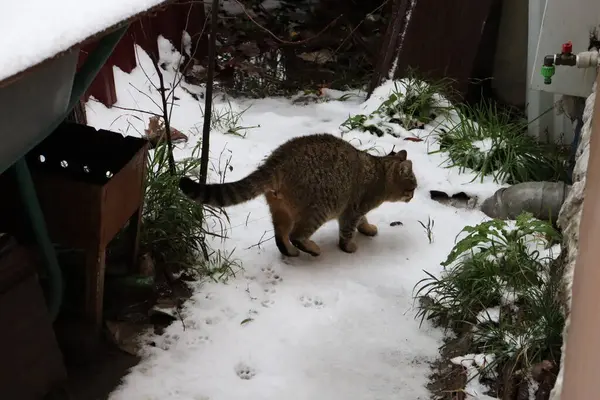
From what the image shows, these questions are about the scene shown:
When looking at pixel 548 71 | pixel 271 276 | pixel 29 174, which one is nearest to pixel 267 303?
pixel 271 276

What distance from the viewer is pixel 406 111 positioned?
457 centimetres

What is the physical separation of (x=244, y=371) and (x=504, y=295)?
3.65ft

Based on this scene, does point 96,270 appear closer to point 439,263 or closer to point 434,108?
point 439,263

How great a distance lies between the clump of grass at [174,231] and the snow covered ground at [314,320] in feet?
0.44

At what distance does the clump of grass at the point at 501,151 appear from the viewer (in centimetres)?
392

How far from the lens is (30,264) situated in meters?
2.13

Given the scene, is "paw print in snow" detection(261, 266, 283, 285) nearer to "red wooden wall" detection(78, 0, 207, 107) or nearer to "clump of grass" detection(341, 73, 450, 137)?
"red wooden wall" detection(78, 0, 207, 107)

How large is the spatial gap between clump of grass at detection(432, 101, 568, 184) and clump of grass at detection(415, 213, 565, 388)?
932mm

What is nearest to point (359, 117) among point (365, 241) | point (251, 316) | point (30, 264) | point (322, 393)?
point (365, 241)

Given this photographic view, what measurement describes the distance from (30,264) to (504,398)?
65.8 inches

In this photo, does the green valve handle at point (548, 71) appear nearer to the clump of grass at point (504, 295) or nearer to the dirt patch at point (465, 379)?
the clump of grass at point (504, 295)

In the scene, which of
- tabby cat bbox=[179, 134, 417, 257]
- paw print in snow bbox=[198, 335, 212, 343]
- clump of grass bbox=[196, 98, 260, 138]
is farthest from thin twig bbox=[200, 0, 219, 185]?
clump of grass bbox=[196, 98, 260, 138]

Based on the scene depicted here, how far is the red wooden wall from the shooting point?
438 cm

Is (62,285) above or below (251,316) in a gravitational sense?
above
